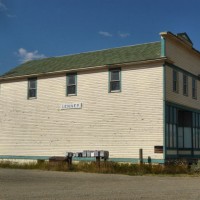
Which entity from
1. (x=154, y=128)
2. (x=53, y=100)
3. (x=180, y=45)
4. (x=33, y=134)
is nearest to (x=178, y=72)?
(x=180, y=45)

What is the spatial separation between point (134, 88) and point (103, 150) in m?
4.43

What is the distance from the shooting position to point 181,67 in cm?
2844

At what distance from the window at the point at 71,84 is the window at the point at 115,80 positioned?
2.91 meters

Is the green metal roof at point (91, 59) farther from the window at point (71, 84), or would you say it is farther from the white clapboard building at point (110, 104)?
the window at point (71, 84)

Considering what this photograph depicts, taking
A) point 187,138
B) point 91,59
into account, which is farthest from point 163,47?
point 187,138

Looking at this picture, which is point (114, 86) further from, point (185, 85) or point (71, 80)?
point (185, 85)

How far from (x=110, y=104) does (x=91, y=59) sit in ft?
14.5

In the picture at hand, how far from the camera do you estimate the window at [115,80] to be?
27.4m

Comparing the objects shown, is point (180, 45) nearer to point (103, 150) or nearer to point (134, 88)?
point (134, 88)

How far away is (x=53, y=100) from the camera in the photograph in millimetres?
30172

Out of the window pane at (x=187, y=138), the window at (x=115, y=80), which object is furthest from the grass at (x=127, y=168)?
the window at (x=115, y=80)

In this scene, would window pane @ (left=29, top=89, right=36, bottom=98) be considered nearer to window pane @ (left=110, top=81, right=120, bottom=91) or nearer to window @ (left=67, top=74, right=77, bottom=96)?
window @ (left=67, top=74, right=77, bottom=96)

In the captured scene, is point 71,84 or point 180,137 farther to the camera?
point 71,84

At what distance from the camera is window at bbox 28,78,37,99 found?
31422 mm
